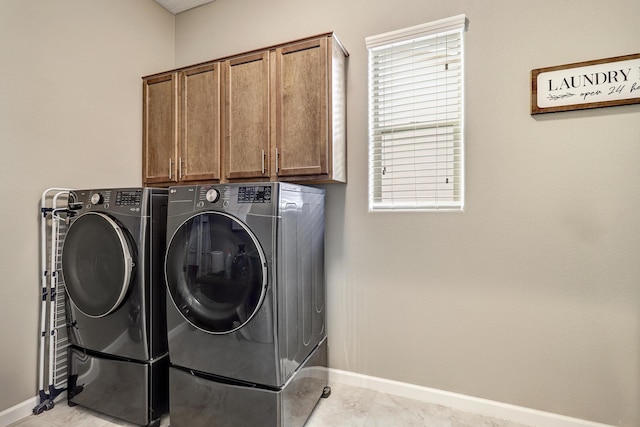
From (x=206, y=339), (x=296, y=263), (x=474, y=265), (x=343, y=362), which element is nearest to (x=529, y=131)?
(x=474, y=265)

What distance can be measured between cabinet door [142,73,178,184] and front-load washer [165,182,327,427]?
0.86 metres

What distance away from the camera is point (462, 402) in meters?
1.86

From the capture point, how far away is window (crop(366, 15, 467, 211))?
1895 millimetres

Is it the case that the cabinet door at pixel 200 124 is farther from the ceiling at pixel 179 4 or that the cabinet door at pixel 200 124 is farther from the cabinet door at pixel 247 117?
the ceiling at pixel 179 4

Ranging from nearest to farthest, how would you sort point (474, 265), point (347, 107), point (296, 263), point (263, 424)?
point (263, 424), point (296, 263), point (474, 265), point (347, 107)

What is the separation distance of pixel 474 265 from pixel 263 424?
1.45m

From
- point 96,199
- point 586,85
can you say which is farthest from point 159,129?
point 586,85

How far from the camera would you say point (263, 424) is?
1.48 meters

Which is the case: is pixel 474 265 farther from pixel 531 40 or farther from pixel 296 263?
pixel 531 40

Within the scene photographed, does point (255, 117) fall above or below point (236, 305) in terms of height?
above

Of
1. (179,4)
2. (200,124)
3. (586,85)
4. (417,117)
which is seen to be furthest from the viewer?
(179,4)

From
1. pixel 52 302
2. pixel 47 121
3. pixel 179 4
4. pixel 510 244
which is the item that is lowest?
pixel 52 302

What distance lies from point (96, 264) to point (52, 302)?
0.48 metres

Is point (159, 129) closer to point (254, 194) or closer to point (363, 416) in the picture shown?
point (254, 194)
